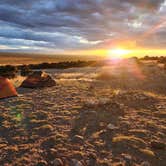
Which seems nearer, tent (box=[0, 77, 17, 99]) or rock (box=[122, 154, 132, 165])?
rock (box=[122, 154, 132, 165])

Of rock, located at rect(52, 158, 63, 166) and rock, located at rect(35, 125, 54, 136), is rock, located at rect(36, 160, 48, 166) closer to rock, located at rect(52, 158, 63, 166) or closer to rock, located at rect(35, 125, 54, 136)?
rock, located at rect(52, 158, 63, 166)

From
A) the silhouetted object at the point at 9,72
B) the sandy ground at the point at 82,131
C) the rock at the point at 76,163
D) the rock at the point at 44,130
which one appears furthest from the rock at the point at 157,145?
the silhouetted object at the point at 9,72

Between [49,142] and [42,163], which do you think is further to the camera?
[49,142]

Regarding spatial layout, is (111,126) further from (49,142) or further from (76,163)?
(76,163)

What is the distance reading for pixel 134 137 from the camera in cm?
430

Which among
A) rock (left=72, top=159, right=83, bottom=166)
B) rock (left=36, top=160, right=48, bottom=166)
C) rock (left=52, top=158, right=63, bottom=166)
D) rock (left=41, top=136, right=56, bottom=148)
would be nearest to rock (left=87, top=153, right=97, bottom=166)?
rock (left=72, top=159, right=83, bottom=166)

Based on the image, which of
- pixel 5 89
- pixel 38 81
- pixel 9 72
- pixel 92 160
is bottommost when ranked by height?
pixel 92 160

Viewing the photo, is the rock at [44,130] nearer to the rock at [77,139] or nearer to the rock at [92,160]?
the rock at [77,139]

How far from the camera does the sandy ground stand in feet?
11.6

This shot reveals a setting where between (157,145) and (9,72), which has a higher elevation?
(9,72)

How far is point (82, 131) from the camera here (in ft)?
14.9

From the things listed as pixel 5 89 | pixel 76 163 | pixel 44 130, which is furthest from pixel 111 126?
pixel 5 89

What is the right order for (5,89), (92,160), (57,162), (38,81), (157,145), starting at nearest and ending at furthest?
(57,162) → (92,160) → (157,145) → (5,89) → (38,81)

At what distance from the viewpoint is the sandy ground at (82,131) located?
3521mm
